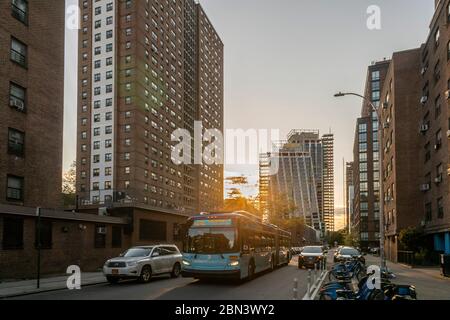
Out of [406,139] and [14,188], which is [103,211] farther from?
[406,139]

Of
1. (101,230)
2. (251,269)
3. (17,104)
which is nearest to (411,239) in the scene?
(251,269)

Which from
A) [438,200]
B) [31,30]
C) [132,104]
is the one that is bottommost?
[438,200]

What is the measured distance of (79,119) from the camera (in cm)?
7569

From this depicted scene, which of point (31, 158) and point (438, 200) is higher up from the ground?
point (31, 158)

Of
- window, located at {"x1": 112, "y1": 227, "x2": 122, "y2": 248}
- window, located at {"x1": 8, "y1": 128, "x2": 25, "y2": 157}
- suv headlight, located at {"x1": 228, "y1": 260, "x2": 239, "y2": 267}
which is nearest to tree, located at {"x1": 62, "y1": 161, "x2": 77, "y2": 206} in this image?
window, located at {"x1": 112, "y1": 227, "x2": 122, "y2": 248}

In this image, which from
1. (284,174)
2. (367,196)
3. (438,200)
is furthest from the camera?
(284,174)

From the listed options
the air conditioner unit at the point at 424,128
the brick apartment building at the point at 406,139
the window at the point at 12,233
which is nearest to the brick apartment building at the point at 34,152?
the window at the point at 12,233

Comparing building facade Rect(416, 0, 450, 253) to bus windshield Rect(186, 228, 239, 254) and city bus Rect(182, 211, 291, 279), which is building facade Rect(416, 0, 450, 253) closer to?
city bus Rect(182, 211, 291, 279)

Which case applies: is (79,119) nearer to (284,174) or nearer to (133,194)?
(133,194)

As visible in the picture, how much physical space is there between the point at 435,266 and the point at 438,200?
18.9 ft

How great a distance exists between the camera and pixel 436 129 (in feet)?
113

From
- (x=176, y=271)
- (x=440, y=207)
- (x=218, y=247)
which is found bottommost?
(x=176, y=271)

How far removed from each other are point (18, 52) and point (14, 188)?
848cm

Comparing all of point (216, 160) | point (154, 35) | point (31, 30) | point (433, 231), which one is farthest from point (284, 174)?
point (31, 30)
